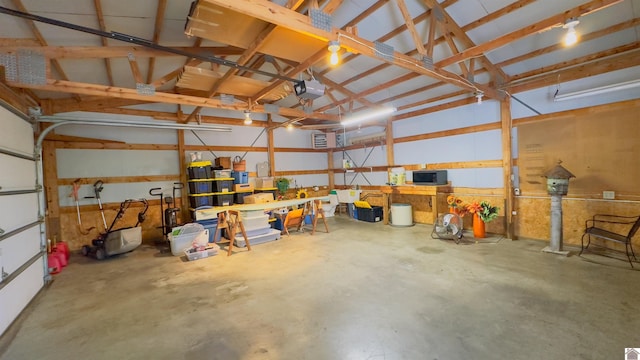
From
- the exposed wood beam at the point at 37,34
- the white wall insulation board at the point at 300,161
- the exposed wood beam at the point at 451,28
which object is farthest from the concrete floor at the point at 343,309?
the white wall insulation board at the point at 300,161

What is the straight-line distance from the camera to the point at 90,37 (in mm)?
3779

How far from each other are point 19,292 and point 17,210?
101cm

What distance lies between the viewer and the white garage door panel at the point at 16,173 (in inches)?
122

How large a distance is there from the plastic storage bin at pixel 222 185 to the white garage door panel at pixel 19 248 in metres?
3.24

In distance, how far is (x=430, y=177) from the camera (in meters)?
6.85

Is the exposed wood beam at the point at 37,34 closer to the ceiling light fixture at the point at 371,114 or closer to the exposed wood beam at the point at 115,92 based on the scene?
the exposed wood beam at the point at 115,92

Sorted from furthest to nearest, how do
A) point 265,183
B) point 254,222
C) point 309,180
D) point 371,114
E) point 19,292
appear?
point 309,180, point 265,183, point 254,222, point 371,114, point 19,292

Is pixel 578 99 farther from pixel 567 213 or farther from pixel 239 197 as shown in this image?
pixel 239 197

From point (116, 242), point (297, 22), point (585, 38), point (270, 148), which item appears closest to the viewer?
point (297, 22)

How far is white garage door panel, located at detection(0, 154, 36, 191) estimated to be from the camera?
3107mm

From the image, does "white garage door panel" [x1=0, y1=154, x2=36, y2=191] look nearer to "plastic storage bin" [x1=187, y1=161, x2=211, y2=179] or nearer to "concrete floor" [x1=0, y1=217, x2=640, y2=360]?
"concrete floor" [x1=0, y1=217, x2=640, y2=360]

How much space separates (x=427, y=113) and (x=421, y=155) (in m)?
1.14

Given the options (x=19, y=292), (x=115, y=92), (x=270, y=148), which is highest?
(x=115, y=92)

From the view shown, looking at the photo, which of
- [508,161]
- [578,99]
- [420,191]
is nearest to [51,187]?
[420,191]
